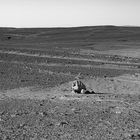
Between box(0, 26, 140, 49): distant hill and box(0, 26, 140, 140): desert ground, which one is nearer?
box(0, 26, 140, 140): desert ground

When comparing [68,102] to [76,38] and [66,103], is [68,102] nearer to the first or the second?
[66,103]

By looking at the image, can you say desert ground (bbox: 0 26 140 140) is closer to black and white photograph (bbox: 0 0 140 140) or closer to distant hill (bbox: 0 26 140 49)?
black and white photograph (bbox: 0 0 140 140)

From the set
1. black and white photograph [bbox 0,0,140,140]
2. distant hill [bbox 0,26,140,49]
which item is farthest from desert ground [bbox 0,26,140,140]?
distant hill [bbox 0,26,140,49]

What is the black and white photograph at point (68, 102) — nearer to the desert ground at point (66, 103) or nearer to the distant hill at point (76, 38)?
the desert ground at point (66, 103)

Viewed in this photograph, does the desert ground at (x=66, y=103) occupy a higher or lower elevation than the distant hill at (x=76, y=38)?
lower

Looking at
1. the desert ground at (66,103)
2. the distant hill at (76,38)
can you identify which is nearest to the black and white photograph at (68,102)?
the desert ground at (66,103)

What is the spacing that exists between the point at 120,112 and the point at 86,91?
2.28 meters

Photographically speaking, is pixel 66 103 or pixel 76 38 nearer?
pixel 66 103

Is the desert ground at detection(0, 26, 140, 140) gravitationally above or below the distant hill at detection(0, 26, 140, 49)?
below

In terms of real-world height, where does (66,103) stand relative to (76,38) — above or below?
below

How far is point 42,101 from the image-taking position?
8734 mm

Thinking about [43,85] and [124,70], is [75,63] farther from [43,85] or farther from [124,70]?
[43,85]

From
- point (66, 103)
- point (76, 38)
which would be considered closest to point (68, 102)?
point (66, 103)

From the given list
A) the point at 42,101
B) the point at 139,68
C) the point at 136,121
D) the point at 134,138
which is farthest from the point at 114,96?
the point at 139,68
